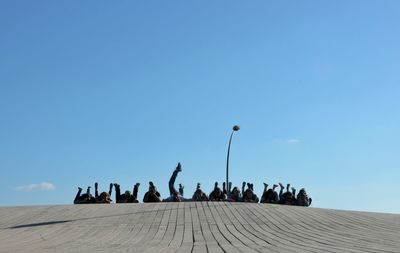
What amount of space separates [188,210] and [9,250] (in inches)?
299

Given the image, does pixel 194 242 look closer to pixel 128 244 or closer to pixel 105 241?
pixel 128 244

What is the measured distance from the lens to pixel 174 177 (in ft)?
74.8

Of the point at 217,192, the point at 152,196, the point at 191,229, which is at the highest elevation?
the point at 217,192

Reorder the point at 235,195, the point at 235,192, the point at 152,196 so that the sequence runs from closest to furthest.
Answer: the point at 152,196 < the point at 235,195 < the point at 235,192

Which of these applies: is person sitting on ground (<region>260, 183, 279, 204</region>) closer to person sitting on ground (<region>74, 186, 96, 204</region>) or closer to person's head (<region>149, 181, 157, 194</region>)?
person's head (<region>149, 181, 157, 194</region>)

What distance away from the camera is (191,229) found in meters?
12.4

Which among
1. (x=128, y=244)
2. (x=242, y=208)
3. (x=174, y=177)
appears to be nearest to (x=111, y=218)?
(x=242, y=208)

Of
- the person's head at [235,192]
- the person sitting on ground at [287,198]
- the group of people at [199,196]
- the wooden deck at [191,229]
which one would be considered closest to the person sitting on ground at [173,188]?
the group of people at [199,196]

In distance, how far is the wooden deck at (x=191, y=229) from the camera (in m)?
8.97

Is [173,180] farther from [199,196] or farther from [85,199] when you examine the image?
[85,199]

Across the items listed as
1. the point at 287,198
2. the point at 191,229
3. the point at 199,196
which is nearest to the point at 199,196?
the point at 199,196

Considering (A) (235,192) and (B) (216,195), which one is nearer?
(B) (216,195)

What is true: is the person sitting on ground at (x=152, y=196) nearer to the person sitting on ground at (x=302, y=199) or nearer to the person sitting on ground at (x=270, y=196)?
the person sitting on ground at (x=270, y=196)

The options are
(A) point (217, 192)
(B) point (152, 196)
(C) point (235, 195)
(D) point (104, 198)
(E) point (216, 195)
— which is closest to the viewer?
(B) point (152, 196)
